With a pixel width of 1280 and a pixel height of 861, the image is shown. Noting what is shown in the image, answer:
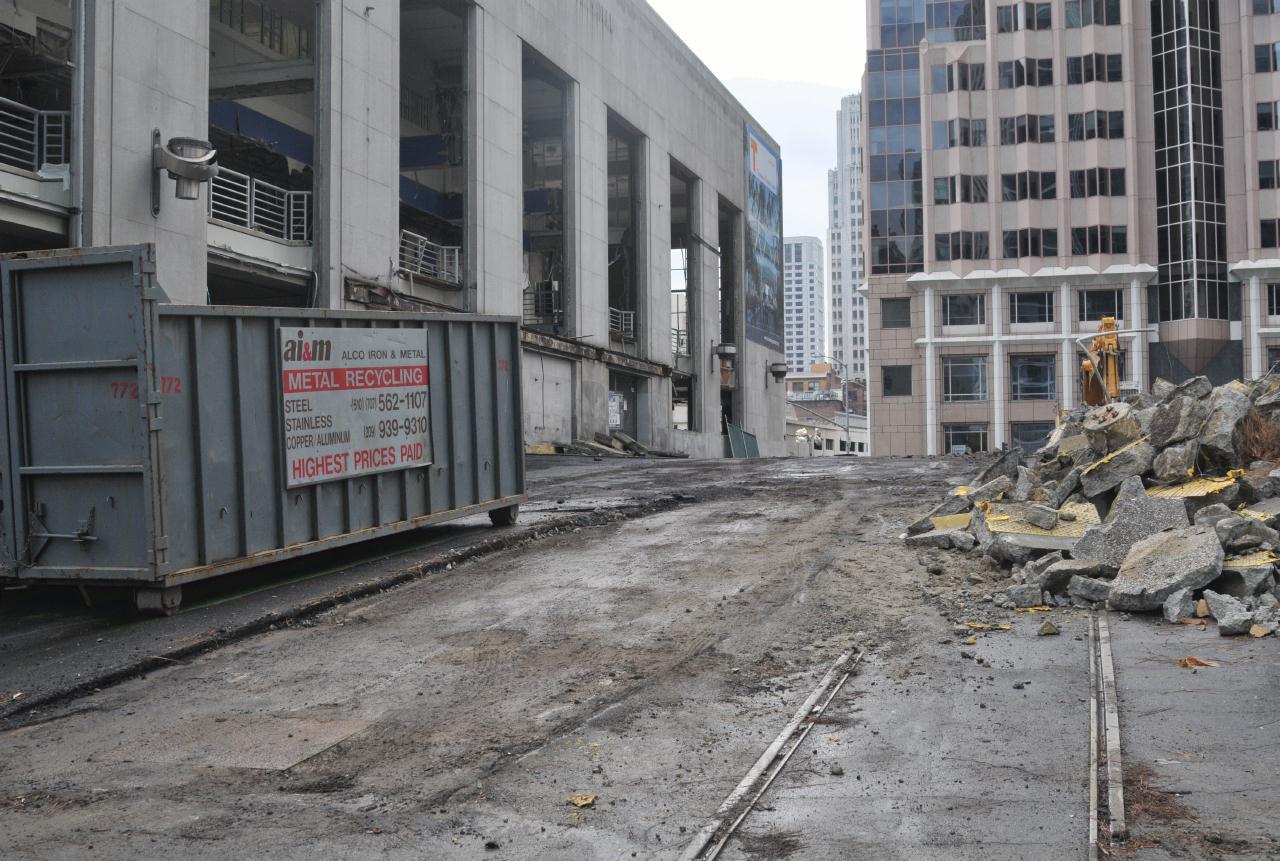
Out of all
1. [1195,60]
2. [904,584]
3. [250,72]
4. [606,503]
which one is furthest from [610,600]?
[1195,60]

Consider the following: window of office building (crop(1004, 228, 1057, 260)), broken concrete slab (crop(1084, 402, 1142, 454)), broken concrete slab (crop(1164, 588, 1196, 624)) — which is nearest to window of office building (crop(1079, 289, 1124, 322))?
window of office building (crop(1004, 228, 1057, 260))

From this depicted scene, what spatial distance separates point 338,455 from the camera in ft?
37.1

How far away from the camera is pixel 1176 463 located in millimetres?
12453

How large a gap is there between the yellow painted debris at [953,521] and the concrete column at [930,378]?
52522 mm

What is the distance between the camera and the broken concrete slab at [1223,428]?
41.4 ft

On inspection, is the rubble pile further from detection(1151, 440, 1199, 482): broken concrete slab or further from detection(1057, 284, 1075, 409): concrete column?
detection(1057, 284, 1075, 409): concrete column

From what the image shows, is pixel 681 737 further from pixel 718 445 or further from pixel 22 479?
pixel 718 445

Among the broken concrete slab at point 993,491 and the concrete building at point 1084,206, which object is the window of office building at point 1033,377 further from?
the broken concrete slab at point 993,491

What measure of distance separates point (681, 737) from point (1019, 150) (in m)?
63.3

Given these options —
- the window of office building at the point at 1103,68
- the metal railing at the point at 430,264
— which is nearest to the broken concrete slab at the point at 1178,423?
the metal railing at the point at 430,264

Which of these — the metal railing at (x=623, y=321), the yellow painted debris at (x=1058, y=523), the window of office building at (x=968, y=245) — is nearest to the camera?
the yellow painted debris at (x=1058, y=523)

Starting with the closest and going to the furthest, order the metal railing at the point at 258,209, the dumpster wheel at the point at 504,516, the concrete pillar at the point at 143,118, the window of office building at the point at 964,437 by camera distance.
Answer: the dumpster wheel at the point at 504,516 → the concrete pillar at the point at 143,118 → the metal railing at the point at 258,209 → the window of office building at the point at 964,437

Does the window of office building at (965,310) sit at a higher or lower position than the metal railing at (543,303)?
higher

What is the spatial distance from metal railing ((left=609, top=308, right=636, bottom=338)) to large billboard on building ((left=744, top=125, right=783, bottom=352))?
1219 centimetres
